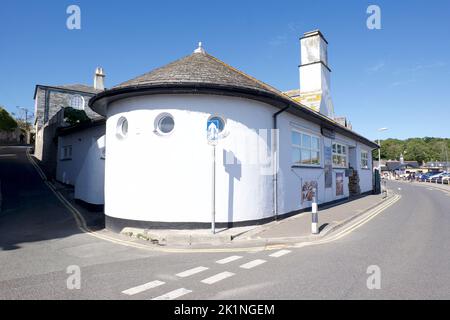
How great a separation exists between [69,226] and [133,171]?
336 cm

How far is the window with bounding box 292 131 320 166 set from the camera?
454 inches

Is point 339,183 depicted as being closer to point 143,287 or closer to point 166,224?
point 166,224

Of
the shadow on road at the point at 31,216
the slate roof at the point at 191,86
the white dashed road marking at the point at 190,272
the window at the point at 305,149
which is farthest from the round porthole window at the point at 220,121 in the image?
the shadow on road at the point at 31,216

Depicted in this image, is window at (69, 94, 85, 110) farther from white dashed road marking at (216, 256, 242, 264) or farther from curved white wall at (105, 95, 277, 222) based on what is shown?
white dashed road marking at (216, 256, 242, 264)

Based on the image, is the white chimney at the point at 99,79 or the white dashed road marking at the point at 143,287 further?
the white chimney at the point at 99,79

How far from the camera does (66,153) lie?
19562 mm

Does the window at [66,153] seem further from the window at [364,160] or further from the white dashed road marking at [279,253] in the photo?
the window at [364,160]

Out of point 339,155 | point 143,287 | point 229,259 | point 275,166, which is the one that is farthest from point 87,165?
point 339,155

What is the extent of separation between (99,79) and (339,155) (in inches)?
1360

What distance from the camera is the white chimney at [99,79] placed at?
129ft

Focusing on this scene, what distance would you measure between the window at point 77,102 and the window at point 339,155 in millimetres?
33429

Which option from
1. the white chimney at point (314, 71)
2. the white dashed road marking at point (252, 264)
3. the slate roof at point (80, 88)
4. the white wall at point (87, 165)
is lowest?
the white dashed road marking at point (252, 264)

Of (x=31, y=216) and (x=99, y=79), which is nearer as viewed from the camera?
(x=31, y=216)
